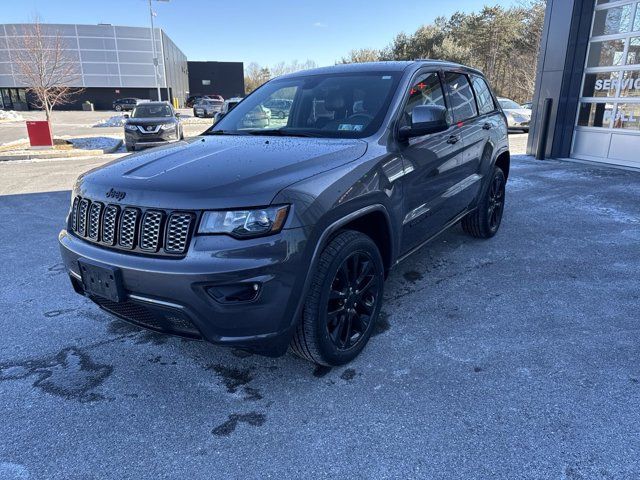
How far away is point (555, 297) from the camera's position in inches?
152

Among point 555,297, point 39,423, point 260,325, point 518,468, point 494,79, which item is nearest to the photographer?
point 518,468

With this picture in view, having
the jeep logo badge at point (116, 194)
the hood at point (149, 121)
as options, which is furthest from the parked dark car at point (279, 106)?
the hood at point (149, 121)

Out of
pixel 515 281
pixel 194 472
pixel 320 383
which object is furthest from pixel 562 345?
pixel 194 472

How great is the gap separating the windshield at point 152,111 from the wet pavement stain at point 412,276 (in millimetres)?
12704

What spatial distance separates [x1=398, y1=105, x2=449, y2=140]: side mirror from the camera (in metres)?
3.04

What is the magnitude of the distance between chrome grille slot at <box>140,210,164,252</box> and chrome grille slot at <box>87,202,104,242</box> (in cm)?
38

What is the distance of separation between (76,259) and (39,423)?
0.88 meters

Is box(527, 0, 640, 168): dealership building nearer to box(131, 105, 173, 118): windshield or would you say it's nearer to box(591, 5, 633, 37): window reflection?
box(591, 5, 633, 37): window reflection

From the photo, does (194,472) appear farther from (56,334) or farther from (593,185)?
(593,185)

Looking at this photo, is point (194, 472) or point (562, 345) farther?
point (562, 345)

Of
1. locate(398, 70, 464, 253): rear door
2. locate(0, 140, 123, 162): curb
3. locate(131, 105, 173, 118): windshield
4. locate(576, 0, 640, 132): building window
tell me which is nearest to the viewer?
locate(398, 70, 464, 253): rear door

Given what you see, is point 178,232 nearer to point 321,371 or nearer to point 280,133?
point 321,371

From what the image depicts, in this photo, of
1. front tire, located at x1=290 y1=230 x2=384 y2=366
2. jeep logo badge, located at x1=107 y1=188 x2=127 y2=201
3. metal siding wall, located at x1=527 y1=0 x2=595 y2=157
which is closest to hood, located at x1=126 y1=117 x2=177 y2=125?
metal siding wall, located at x1=527 y1=0 x2=595 y2=157

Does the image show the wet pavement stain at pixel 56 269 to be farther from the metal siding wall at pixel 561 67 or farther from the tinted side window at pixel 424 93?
the metal siding wall at pixel 561 67
